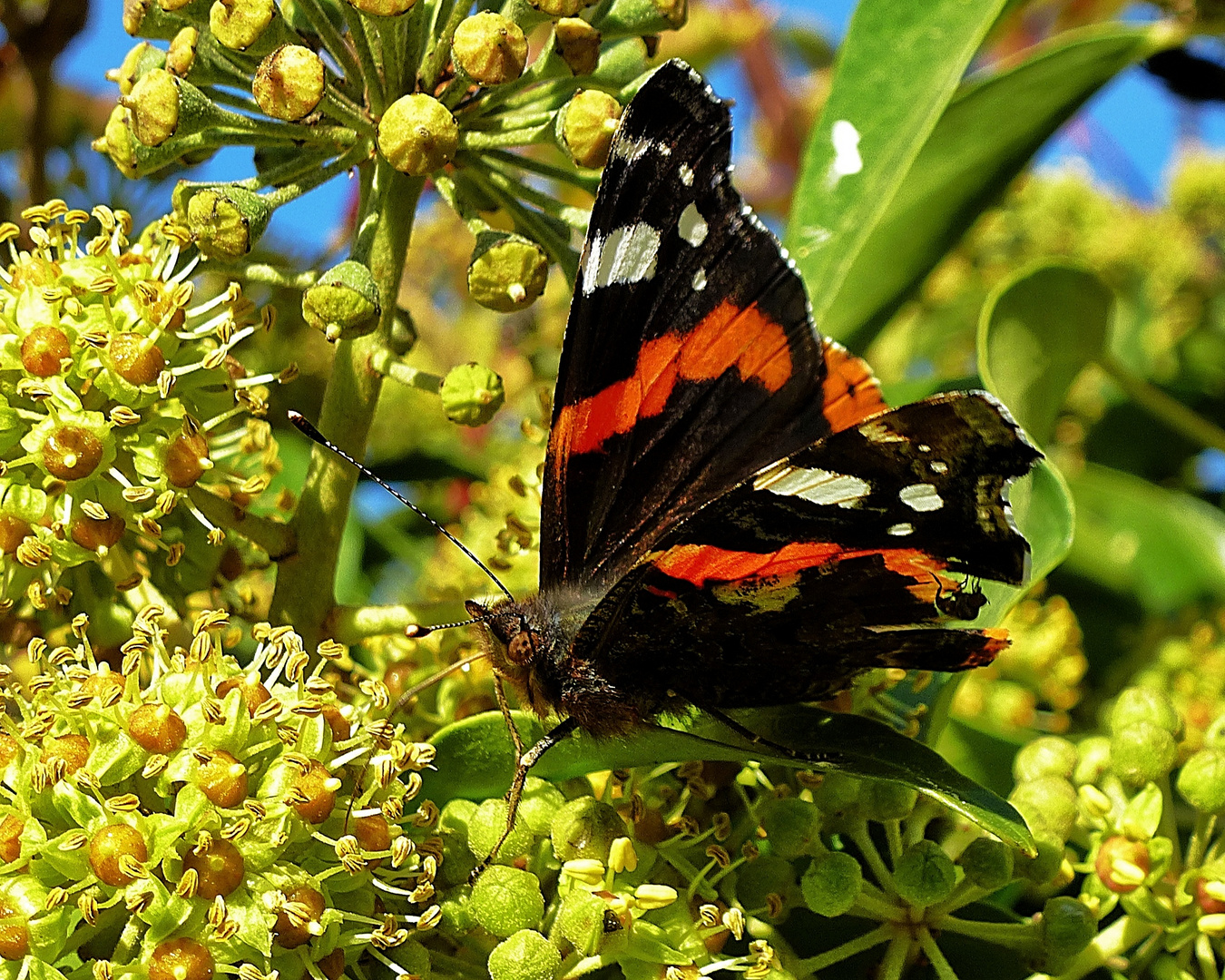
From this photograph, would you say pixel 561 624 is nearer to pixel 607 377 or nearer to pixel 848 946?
pixel 607 377

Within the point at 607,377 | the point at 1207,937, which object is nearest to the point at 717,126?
the point at 607,377

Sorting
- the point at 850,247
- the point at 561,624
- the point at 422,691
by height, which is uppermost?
the point at 850,247

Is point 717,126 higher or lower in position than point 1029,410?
higher

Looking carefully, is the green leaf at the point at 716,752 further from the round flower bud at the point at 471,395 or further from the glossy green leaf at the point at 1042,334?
the glossy green leaf at the point at 1042,334

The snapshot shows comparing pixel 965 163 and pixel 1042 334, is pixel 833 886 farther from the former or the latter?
pixel 965 163

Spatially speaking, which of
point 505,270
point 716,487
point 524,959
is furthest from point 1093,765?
point 505,270

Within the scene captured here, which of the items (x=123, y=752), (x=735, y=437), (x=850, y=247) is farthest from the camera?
(x=850, y=247)

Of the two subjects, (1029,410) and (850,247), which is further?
(1029,410)

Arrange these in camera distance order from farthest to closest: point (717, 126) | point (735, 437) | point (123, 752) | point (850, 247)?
point (850, 247), point (735, 437), point (717, 126), point (123, 752)
